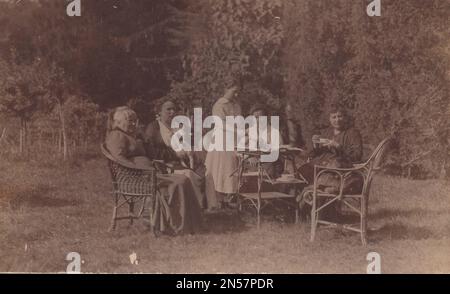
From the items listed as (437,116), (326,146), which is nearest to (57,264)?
(326,146)

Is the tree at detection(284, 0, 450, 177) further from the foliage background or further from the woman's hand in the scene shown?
the woman's hand

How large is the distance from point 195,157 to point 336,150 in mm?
1750

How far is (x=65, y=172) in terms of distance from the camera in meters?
7.00

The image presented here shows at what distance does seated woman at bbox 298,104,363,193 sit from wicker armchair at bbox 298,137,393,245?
7cm

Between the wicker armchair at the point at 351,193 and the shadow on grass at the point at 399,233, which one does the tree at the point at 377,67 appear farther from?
the shadow on grass at the point at 399,233

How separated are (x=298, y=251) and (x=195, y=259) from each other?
117 centimetres

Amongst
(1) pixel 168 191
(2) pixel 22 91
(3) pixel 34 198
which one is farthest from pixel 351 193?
(2) pixel 22 91

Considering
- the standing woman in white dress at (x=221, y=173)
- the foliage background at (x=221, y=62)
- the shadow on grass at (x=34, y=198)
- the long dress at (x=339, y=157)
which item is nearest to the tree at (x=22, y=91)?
the foliage background at (x=221, y=62)

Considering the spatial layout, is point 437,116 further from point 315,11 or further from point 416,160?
point 315,11

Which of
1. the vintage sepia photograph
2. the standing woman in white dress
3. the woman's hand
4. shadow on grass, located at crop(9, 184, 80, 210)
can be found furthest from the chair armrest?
the woman's hand

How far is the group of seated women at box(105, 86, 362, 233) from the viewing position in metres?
6.89

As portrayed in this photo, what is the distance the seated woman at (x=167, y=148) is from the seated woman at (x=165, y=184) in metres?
0.21

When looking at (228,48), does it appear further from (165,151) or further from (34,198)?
(34,198)

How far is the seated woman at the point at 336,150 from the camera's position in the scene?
6895mm
